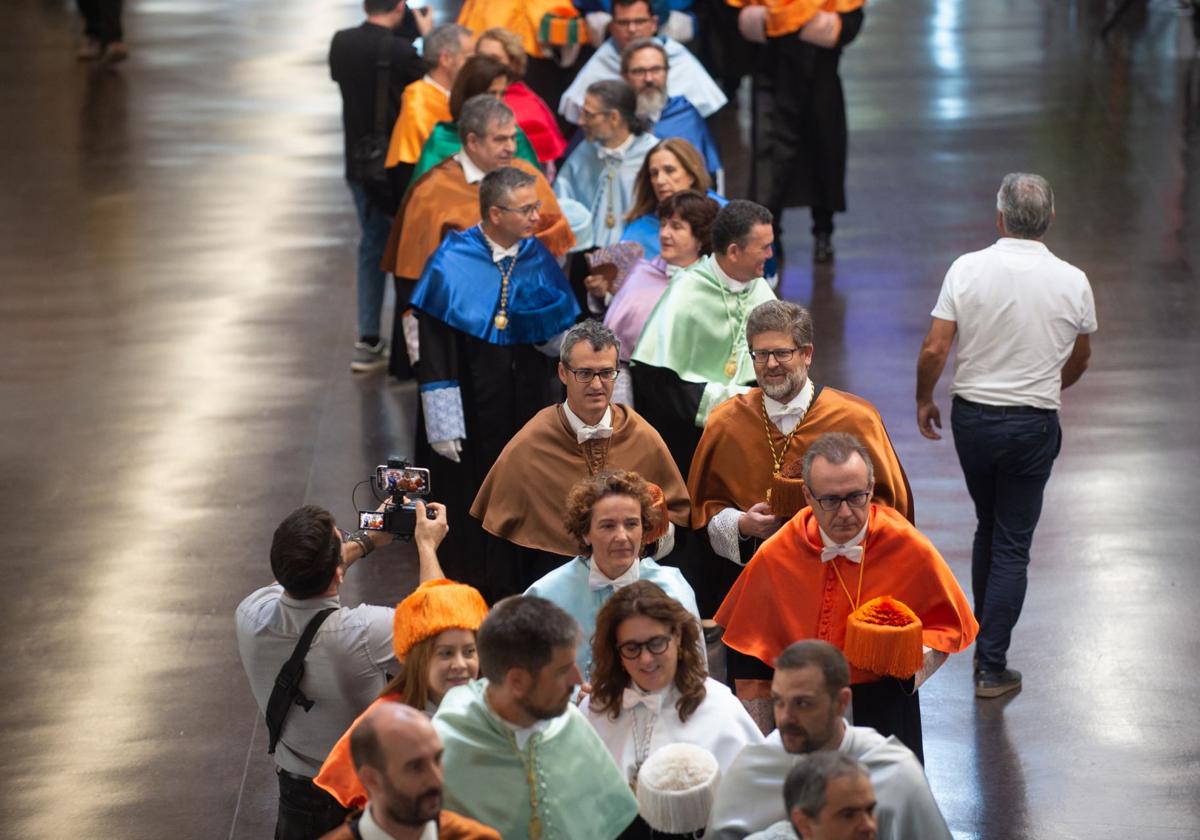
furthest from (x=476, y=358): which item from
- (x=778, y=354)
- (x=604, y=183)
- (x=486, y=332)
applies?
(x=778, y=354)

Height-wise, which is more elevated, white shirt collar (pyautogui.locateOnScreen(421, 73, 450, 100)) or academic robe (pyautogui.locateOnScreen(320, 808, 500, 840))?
white shirt collar (pyautogui.locateOnScreen(421, 73, 450, 100))

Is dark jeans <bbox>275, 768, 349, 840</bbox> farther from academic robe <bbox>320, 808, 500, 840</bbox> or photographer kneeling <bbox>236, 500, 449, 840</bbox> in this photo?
academic robe <bbox>320, 808, 500, 840</bbox>

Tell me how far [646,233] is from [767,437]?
208 cm

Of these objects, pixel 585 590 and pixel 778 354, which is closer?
pixel 585 590

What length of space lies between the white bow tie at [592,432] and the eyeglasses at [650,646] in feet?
4.86

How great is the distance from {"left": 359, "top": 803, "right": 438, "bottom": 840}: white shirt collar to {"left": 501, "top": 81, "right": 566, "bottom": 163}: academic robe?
593 centimetres

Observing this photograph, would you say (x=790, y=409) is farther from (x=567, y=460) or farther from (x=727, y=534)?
(x=567, y=460)

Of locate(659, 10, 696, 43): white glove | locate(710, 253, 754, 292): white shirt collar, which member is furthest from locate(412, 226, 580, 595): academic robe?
locate(659, 10, 696, 43): white glove

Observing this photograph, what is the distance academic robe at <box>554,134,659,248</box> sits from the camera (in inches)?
338

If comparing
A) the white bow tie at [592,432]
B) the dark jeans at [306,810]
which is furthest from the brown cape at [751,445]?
the dark jeans at [306,810]

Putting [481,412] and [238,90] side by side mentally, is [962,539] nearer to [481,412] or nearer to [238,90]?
[481,412]

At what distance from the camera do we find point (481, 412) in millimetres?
7402

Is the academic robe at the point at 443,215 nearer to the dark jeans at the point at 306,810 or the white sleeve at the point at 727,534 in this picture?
the white sleeve at the point at 727,534

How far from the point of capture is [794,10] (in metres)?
10.6
